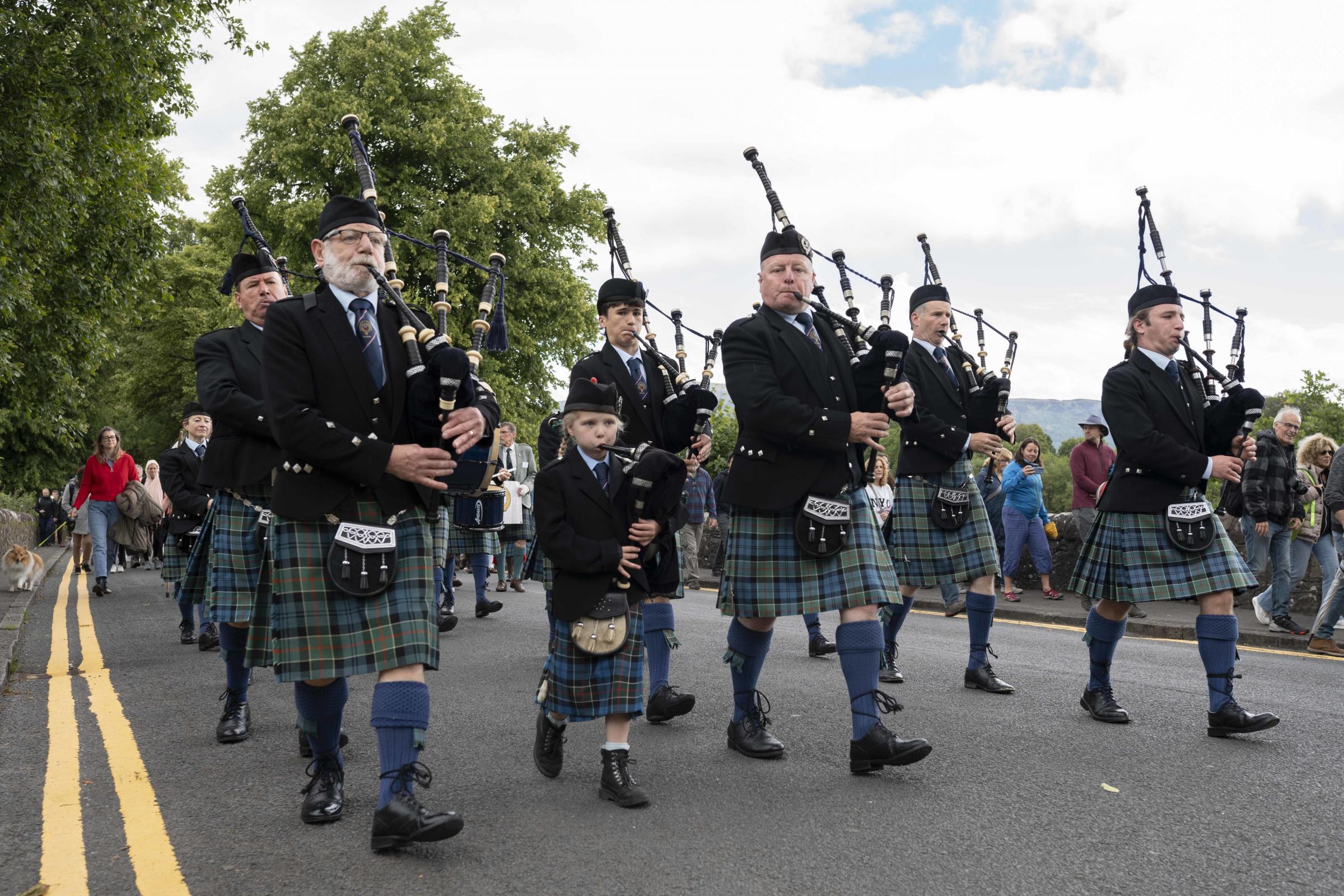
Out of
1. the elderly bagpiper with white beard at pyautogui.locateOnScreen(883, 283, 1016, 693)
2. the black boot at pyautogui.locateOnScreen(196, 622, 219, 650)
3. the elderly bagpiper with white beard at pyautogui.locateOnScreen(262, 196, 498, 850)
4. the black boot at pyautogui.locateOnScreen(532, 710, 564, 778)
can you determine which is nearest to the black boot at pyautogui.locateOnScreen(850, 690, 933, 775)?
the black boot at pyautogui.locateOnScreen(532, 710, 564, 778)

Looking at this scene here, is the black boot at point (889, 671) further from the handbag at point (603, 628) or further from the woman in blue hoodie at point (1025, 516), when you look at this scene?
the woman in blue hoodie at point (1025, 516)

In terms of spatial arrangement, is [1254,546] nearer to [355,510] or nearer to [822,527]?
[822,527]

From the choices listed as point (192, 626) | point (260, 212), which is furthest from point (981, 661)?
point (260, 212)

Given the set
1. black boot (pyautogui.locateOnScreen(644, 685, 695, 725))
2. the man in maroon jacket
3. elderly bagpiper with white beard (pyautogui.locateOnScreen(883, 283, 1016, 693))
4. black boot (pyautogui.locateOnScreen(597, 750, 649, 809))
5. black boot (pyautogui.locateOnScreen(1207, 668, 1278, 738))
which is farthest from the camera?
the man in maroon jacket

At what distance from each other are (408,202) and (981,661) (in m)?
22.1

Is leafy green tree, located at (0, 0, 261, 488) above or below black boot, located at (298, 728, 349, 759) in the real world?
above

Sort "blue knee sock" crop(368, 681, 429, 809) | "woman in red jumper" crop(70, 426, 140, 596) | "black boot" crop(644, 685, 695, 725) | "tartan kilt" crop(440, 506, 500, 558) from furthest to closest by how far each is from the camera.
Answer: "woman in red jumper" crop(70, 426, 140, 596), "tartan kilt" crop(440, 506, 500, 558), "black boot" crop(644, 685, 695, 725), "blue knee sock" crop(368, 681, 429, 809)

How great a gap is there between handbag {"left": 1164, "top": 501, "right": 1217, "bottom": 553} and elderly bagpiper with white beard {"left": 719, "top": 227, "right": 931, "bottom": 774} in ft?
5.00

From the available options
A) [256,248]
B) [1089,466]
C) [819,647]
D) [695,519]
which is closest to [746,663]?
[819,647]

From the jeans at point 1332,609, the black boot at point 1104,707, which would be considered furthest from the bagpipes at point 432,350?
the jeans at point 1332,609

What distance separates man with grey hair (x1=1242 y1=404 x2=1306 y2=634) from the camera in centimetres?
915

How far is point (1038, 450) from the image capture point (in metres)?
12.1

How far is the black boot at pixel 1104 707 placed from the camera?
5250 millimetres

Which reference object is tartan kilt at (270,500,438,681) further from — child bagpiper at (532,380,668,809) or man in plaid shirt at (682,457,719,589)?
man in plaid shirt at (682,457,719,589)
